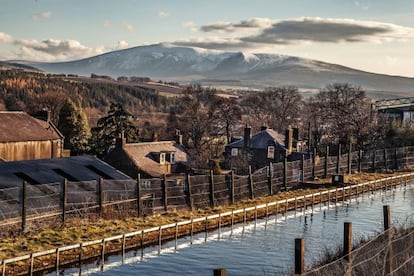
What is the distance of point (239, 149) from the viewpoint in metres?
64.5

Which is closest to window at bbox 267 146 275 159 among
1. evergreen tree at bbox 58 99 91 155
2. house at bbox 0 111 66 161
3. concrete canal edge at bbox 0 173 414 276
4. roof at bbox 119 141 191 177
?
roof at bbox 119 141 191 177

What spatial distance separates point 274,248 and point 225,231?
443 centimetres

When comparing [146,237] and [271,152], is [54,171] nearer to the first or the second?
[146,237]

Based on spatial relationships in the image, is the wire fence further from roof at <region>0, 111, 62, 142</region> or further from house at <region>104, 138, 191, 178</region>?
roof at <region>0, 111, 62, 142</region>

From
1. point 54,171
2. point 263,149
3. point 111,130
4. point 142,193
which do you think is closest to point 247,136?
point 263,149

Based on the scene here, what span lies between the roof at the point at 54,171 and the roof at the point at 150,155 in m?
12.0

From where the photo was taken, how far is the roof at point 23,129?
5238 cm

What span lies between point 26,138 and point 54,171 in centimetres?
1950

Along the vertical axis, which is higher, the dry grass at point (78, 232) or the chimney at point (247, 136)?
the chimney at point (247, 136)

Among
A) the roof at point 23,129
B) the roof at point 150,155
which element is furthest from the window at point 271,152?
the roof at point 23,129

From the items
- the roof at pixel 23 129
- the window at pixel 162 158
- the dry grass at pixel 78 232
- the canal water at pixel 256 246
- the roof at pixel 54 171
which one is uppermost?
the roof at pixel 23 129

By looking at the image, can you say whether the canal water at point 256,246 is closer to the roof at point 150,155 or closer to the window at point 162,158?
the roof at point 150,155

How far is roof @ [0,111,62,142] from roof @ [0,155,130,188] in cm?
1487

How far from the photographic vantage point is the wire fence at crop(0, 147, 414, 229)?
27734 mm
